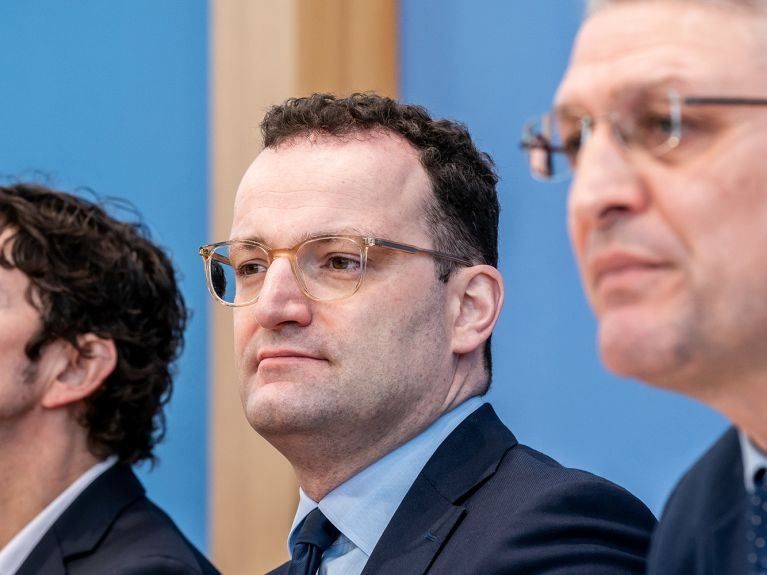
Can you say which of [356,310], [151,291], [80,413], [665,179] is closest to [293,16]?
[151,291]

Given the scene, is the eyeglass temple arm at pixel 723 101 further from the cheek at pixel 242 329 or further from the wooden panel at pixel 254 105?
the wooden panel at pixel 254 105

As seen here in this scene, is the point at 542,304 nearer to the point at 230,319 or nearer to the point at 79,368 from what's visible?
the point at 230,319

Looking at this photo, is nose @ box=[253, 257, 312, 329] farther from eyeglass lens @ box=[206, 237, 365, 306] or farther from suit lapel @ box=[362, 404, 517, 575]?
suit lapel @ box=[362, 404, 517, 575]

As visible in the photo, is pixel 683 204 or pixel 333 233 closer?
pixel 683 204

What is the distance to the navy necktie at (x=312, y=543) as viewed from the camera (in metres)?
1.92

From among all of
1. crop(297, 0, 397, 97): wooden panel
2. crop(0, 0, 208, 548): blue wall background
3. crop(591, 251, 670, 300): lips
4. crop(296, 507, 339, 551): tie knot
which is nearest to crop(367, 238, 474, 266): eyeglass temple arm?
crop(296, 507, 339, 551): tie knot

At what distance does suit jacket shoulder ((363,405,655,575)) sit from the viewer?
64.9 inches

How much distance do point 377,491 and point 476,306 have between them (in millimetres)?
387

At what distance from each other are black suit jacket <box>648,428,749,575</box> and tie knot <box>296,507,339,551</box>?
0.66m

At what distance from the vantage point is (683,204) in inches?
44.7

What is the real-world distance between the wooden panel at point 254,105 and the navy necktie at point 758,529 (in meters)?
1.95

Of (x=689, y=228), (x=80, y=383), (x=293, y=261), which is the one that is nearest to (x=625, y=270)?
(x=689, y=228)

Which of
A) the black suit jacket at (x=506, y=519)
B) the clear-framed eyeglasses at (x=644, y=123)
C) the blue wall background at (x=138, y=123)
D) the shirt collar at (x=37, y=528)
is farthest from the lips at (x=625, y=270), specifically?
the blue wall background at (x=138, y=123)

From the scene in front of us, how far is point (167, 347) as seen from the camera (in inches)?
111
